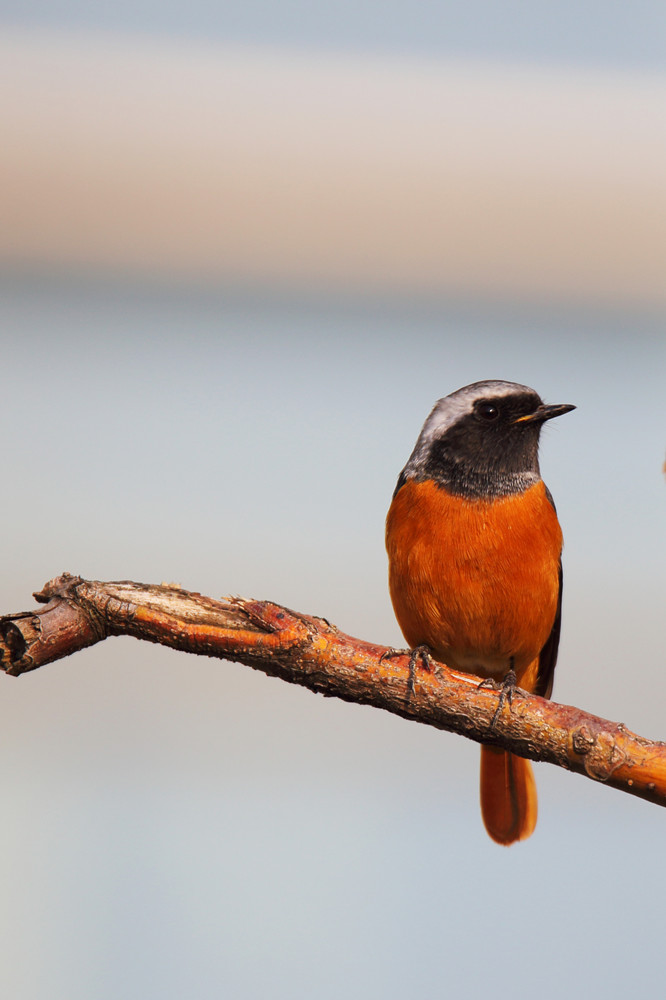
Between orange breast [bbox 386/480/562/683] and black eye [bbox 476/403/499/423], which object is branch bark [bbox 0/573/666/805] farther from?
black eye [bbox 476/403/499/423]

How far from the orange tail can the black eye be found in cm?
99

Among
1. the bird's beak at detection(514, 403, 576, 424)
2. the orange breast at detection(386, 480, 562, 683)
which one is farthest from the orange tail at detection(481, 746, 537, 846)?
the bird's beak at detection(514, 403, 576, 424)

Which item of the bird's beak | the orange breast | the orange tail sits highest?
the bird's beak

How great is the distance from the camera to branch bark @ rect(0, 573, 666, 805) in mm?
1286

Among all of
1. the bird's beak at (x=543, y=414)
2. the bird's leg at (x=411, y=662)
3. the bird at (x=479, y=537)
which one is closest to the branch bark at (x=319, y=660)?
the bird's leg at (x=411, y=662)

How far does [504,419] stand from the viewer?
209 centimetres

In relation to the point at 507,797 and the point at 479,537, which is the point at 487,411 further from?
the point at 507,797

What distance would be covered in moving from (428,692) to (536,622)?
2.45 feet

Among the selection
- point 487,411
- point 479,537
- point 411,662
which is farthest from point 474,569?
point 411,662

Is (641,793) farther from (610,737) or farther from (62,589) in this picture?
(62,589)

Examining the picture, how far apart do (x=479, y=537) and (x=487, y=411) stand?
326 millimetres

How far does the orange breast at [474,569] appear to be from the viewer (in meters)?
1.99

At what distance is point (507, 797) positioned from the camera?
249 centimetres

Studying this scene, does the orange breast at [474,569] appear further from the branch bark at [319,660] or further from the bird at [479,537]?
the branch bark at [319,660]
